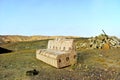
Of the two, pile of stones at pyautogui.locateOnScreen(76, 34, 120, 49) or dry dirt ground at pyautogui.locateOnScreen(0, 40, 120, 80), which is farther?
pile of stones at pyautogui.locateOnScreen(76, 34, 120, 49)

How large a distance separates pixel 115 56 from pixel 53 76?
1081cm

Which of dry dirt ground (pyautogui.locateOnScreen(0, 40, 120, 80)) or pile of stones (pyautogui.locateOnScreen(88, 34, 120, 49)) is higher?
pile of stones (pyautogui.locateOnScreen(88, 34, 120, 49))

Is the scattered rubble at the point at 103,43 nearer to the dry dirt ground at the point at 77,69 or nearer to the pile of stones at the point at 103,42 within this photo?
the pile of stones at the point at 103,42

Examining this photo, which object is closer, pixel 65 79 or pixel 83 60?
pixel 65 79

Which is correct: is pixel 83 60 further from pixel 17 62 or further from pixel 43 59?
pixel 17 62

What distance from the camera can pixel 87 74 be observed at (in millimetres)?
19250

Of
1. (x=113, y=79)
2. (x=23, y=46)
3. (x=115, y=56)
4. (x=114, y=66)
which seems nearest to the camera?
(x=113, y=79)

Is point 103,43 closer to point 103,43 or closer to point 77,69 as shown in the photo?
point 103,43

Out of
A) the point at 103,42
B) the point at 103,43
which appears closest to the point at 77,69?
the point at 103,43

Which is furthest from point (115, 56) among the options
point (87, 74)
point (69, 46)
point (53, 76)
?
point (53, 76)

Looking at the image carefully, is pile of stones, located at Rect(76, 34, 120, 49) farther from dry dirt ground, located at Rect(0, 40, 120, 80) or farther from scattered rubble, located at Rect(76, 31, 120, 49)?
dry dirt ground, located at Rect(0, 40, 120, 80)

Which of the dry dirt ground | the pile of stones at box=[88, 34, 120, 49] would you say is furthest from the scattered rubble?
the dry dirt ground

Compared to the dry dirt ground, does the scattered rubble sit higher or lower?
higher

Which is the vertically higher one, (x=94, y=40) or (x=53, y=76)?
(x=94, y=40)
